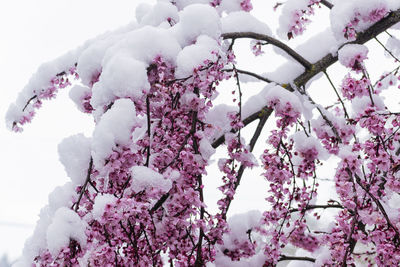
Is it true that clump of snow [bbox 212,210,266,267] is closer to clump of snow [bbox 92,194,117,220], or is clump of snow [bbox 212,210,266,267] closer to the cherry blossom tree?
the cherry blossom tree

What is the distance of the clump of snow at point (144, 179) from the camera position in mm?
1428

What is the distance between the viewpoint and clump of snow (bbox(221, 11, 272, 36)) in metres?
2.61

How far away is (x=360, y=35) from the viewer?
284 centimetres

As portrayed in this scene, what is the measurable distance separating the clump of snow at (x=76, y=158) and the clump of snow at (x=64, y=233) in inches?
8.4

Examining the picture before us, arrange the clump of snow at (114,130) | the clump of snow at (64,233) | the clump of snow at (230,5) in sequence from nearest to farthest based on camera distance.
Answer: the clump of snow at (114,130)
the clump of snow at (64,233)
the clump of snow at (230,5)

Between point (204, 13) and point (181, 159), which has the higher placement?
point (204, 13)

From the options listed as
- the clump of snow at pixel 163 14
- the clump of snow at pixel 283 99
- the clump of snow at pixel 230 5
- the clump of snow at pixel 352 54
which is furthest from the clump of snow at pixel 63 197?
the clump of snow at pixel 230 5

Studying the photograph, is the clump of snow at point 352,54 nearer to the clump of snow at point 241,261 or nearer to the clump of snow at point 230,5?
the clump of snow at point 230,5

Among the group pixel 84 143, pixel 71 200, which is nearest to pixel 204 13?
pixel 84 143

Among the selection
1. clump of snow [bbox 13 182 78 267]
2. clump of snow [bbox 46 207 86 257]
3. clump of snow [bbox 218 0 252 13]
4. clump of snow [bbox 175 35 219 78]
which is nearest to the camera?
clump of snow [bbox 46 207 86 257]

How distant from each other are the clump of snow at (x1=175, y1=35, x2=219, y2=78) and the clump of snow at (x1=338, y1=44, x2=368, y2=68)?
3.67ft

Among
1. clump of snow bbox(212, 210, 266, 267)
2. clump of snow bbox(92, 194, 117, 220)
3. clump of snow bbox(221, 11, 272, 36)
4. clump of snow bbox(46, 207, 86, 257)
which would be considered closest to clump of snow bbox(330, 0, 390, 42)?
clump of snow bbox(221, 11, 272, 36)

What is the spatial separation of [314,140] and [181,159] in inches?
46.9

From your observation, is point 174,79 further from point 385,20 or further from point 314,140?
point 385,20
